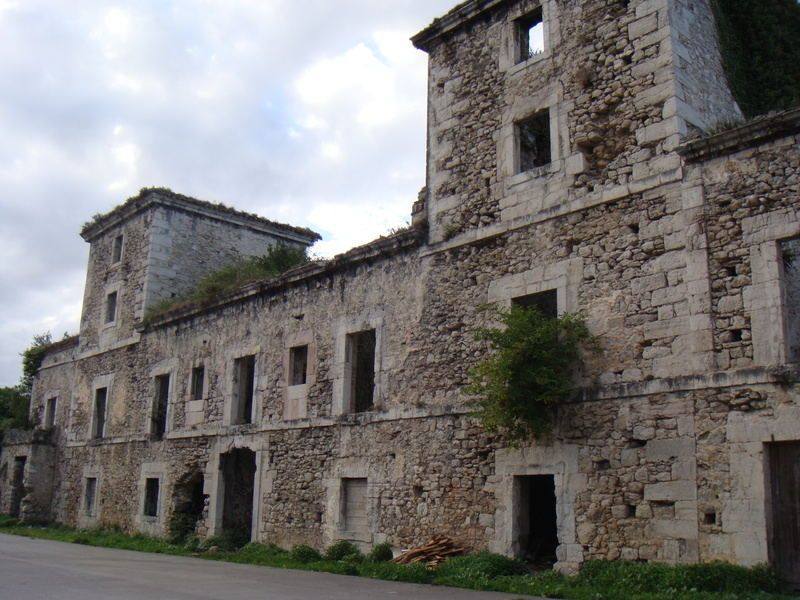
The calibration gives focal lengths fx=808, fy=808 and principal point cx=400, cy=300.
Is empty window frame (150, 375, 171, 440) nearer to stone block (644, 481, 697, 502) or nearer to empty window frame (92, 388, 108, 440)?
empty window frame (92, 388, 108, 440)

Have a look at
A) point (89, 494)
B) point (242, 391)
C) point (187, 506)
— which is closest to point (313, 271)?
point (242, 391)

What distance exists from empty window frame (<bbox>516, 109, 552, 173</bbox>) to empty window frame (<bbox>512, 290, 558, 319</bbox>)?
6.29 feet

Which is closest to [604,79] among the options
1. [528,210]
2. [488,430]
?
A: [528,210]

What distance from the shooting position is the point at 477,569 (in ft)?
34.4

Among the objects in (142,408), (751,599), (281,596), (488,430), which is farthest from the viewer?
(142,408)

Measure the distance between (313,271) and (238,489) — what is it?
541 centimetres

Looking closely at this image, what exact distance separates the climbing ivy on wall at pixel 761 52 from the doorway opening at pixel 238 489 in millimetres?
11742

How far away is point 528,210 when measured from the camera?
11859 mm

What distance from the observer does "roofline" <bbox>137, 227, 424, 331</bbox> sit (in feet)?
45.2

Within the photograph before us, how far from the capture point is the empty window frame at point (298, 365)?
1606cm

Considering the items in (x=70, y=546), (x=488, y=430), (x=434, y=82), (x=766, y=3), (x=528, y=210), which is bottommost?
(x=70, y=546)

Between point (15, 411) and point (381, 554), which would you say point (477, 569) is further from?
point (15, 411)

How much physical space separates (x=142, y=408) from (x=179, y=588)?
12329 mm

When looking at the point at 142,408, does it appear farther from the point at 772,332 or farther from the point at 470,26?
the point at 772,332
